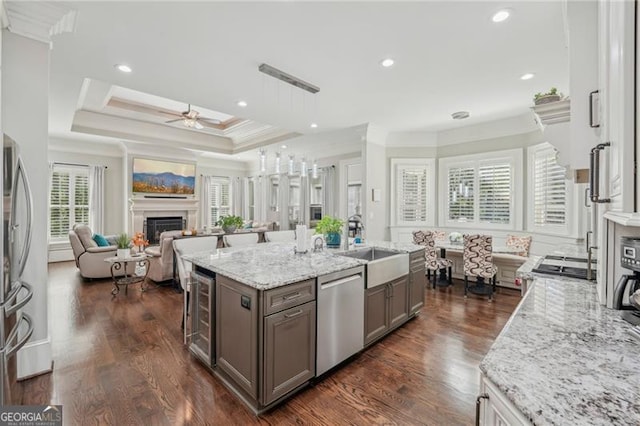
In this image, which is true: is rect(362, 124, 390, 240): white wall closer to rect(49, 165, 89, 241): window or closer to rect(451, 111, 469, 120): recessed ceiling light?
rect(451, 111, 469, 120): recessed ceiling light

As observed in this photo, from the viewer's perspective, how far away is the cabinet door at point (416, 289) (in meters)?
3.44

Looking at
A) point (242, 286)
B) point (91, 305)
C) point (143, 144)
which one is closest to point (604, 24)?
point (242, 286)

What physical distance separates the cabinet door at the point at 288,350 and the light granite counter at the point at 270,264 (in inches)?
9.4

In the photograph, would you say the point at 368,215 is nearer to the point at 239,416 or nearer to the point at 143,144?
the point at 239,416

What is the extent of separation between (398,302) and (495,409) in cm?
237

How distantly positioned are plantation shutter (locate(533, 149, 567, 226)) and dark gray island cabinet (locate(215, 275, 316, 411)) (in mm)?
4472

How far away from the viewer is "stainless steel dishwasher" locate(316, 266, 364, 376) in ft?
7.50

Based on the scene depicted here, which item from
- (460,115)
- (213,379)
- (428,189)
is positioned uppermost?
(460,115)

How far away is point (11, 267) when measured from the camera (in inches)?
75.4

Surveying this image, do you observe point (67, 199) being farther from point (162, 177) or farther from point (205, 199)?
point (205, 199)

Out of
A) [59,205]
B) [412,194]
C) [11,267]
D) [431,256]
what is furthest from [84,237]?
[412,194]

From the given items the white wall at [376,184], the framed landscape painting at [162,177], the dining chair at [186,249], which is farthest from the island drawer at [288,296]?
the framed landscape painting at [162,177]

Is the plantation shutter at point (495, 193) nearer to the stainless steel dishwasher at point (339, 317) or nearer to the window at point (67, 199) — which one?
the stainless steel dishwasher at point (339, 317)

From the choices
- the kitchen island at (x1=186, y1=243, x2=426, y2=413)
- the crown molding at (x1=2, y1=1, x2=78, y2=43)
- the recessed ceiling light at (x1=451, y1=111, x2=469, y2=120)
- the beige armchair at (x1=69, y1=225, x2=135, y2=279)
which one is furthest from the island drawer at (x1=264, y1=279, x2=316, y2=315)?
the beige armchair at (x1=69, y1=225, x2=135, y2=279)
